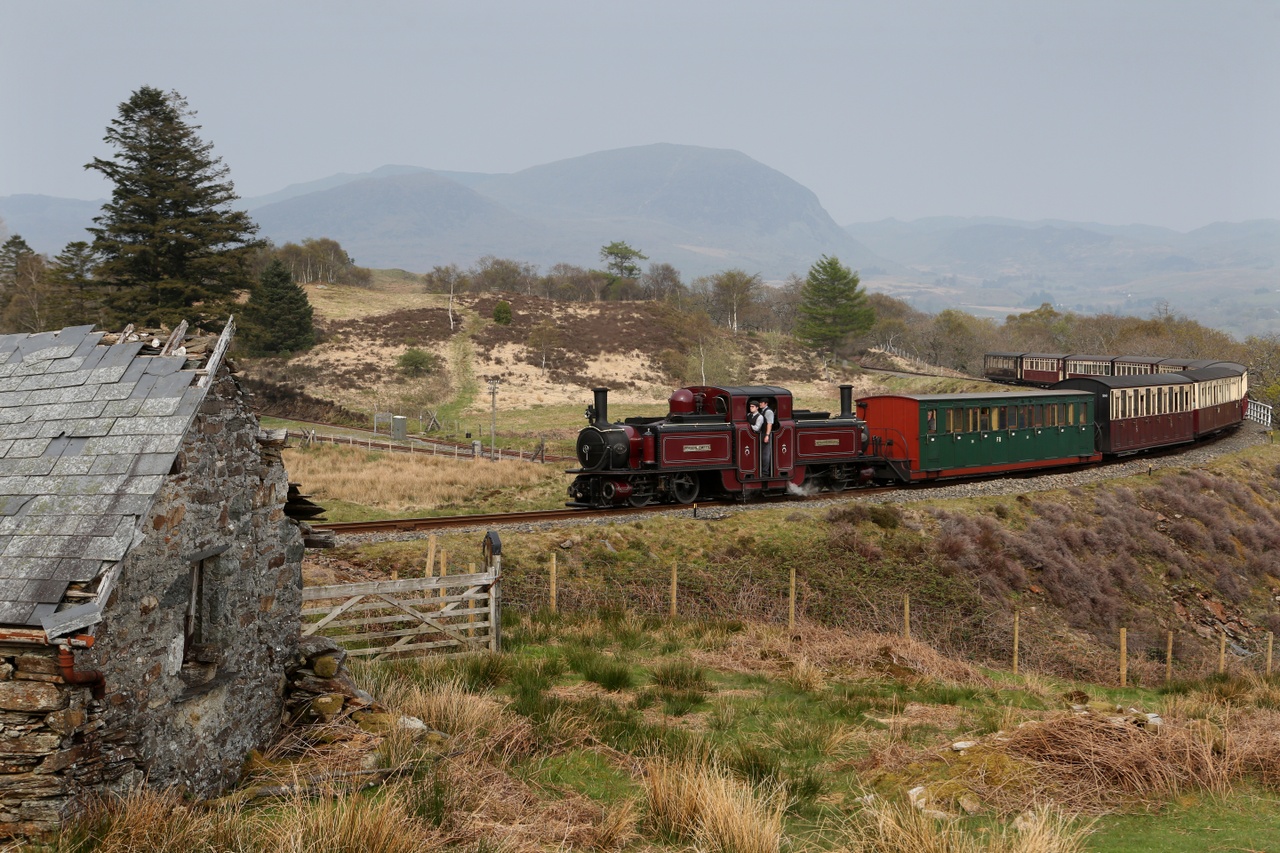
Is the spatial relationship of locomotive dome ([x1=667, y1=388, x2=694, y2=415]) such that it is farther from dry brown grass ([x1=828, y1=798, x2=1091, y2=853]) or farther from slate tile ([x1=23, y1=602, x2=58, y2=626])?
slate tile ([x1=23, y1=602, x2=58, y2=626])

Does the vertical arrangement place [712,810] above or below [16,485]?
below

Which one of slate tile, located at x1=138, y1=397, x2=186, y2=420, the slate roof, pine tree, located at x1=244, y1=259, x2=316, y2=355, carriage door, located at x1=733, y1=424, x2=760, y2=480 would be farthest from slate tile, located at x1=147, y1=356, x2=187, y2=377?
pine tree, located at x1=244, y1=259, x2=316, y2=355

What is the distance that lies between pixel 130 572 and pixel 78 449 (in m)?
1.28

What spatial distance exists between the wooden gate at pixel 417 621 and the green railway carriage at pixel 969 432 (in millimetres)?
17238

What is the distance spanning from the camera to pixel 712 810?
6.96 metres

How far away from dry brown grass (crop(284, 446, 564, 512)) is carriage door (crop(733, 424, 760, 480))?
8.15m

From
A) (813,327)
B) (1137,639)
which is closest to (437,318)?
(813,327)

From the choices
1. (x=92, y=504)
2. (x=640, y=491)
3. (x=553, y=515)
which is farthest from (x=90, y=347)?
(x=640, y=491)

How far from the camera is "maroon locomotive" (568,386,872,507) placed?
2305cm

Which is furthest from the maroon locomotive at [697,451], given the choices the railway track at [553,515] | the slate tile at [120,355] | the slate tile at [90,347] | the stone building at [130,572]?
the slate tile at [120,355]

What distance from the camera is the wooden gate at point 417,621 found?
11.8 m

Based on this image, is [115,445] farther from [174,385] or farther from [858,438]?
[858,438]

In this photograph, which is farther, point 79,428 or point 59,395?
point 59,395

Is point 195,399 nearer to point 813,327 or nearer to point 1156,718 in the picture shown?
point 1156,718
